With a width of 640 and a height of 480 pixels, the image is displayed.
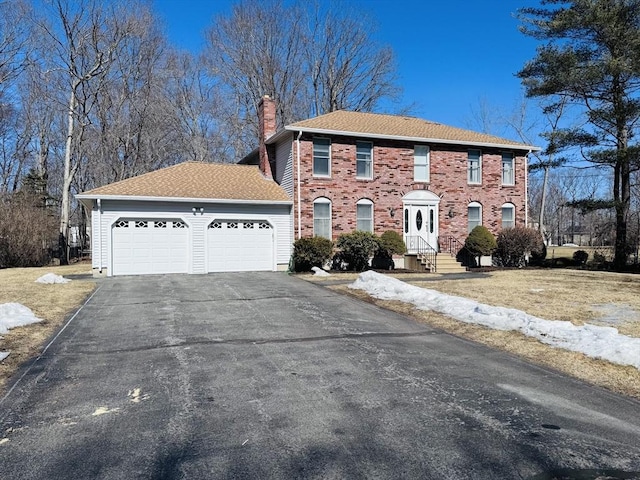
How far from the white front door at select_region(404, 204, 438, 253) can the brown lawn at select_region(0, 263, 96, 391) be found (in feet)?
41.1

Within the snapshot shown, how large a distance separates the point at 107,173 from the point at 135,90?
6305mm

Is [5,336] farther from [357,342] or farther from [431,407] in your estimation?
[431,407]

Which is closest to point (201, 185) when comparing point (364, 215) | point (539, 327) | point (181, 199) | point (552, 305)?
point (181, 199)

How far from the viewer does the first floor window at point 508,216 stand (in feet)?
73.2

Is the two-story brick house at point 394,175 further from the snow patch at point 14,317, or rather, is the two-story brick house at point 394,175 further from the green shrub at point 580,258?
the snow patch at point 14,317

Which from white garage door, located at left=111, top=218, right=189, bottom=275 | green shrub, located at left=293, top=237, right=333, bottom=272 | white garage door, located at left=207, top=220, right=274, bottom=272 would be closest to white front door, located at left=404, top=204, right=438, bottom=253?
green shrub, located at left=293, top=237, right=333, bottom=272

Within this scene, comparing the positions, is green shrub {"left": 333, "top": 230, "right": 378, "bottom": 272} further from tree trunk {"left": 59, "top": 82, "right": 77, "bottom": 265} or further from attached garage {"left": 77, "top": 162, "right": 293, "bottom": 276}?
tree trunk {"left": 59, "top": 82, "right": 77, "bottom": 265}

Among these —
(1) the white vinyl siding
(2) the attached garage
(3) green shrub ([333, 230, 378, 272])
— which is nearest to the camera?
(1) the white vinyl siding

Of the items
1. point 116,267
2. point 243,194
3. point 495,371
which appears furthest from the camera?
point 243,194

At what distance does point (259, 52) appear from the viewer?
111 ft

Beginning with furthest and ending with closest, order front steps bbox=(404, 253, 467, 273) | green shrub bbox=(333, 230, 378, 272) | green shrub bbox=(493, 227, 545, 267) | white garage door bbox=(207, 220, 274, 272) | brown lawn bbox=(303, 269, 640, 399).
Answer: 1. green shrub bbox=(493, 227, 545, 267)
2. front steps bbox=(404, 253, 467, 273)
3. green shrub bbox=(333, 230, 378, 272)
4. white garage door bbox=(207, 220, 274, 272)
5. brown lawn bbox=(303, 269, 640, 399)

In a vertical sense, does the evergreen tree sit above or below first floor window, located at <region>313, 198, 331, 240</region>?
above

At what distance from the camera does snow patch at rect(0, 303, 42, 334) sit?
7597mm

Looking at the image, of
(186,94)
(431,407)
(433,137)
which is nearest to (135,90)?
(186,94)
